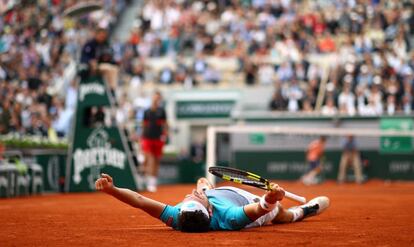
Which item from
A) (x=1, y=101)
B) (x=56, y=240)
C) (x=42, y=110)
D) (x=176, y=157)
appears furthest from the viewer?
(x=176, y=157)

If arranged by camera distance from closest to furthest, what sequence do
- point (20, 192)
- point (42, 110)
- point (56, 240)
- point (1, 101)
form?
point (56, 240)
point (20, 192)
point (1, 101)
point (42, 110)

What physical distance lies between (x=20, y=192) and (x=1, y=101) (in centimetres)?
401

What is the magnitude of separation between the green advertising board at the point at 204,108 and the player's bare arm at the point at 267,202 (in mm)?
20396

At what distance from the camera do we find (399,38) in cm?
2778

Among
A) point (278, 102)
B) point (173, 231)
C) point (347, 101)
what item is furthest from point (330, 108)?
point (173, 231)

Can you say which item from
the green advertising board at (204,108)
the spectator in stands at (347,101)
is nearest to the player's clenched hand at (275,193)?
the spectator in stands at (347,101)

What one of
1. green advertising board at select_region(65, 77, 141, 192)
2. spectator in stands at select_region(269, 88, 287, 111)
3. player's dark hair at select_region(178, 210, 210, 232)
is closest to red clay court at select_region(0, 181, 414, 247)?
player's dark hair at select_region(178, 210, 210, 232)

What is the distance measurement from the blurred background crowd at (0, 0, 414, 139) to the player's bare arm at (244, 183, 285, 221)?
605 inches

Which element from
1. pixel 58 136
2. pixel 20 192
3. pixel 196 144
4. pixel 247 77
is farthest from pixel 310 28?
pixel 20 192

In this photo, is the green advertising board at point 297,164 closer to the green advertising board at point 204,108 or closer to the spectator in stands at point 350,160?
the spectator in stands at point 350,160

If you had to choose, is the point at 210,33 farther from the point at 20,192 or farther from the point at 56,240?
the point at 56,240

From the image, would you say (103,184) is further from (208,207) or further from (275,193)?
(275,193)

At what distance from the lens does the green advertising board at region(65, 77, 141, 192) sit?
19.3 metres

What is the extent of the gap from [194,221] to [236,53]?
72.7ft
